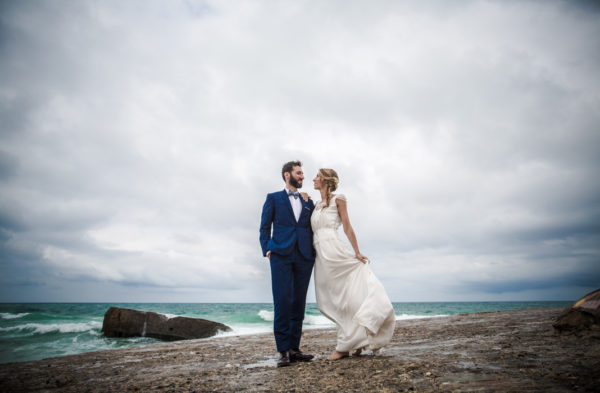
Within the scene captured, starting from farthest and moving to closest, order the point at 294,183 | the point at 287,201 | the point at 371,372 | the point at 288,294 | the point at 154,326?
the point at 154,326 < the point at 294,183 < the point at 287,201 < the point at 288,294 < the point at 371,372

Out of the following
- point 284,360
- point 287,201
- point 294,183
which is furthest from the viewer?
point 294,183

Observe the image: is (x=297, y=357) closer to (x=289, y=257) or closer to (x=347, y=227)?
(x=289, y=257)

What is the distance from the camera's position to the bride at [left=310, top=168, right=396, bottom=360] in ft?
12.9

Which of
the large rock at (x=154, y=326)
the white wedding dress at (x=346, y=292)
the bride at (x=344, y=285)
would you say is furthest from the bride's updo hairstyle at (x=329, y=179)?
the large rock at (x=154, y=326)

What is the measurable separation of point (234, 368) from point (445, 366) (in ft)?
8.35

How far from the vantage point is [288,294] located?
423 cm

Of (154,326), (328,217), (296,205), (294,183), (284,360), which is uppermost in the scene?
(294,183)

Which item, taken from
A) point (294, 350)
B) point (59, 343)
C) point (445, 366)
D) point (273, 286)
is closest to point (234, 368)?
point (294, 350)

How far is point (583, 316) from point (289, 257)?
4.07 metres

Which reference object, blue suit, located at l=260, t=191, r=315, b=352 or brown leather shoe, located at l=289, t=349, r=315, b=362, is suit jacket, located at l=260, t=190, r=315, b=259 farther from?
brown leather shoe, located at l=289, t=349, r=315, b=362

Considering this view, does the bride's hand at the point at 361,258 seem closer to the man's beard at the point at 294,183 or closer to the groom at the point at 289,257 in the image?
the groom at the point at 289,257

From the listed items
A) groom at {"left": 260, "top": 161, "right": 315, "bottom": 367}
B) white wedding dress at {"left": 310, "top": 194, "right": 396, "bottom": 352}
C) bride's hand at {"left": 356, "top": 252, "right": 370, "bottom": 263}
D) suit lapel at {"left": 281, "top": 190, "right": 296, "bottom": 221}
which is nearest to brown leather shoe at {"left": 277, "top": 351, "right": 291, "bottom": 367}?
groom at {"left": 260, "top": 161, "right": 315, "bottom": 367}

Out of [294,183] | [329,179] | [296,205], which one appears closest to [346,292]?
[296,205]

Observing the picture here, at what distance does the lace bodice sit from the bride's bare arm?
0.05 meters
